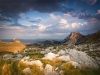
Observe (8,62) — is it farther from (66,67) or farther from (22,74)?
(66,67)

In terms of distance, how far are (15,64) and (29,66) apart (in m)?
3.71

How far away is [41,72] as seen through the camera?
85.5ft

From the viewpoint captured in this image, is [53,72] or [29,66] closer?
[53,72]

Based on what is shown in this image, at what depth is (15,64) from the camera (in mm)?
28625

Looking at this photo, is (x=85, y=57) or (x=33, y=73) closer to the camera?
(x=33, y=73)

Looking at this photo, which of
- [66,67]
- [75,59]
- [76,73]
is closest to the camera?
[76,73]

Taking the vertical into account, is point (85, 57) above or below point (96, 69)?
above

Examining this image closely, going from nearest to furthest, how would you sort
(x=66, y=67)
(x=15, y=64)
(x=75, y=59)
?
(x=66, y=67) → (x=15, y=64) → (x=75, y=59)

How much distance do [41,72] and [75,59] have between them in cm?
1043

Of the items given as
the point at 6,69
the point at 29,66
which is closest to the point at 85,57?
the point at 29,66

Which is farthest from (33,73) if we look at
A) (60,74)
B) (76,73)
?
(76,73)

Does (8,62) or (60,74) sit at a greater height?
(8,62)

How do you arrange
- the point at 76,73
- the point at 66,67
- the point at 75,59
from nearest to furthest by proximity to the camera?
the point at 76,73, the point at 66,67, the point at 75,59

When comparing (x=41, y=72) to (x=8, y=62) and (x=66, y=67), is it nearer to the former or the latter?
(x=66, y=67)
